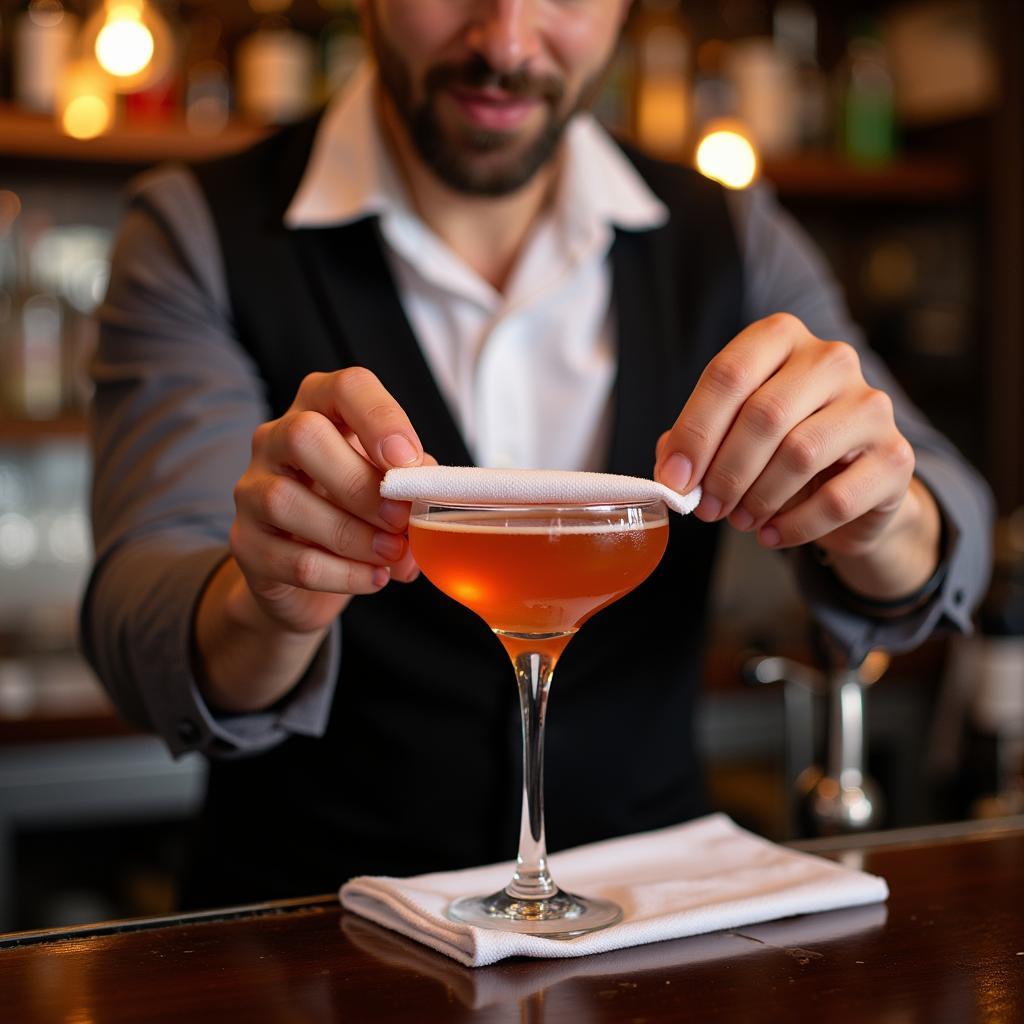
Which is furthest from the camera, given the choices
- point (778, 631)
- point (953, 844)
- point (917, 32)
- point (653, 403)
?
point (917, 32)

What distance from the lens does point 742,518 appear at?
984 mm

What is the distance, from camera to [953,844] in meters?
1.11

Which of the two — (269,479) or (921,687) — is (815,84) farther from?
(269,479)

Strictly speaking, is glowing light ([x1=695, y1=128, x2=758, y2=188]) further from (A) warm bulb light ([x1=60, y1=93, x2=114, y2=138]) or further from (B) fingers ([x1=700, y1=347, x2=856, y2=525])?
(B) fingers ([x1=700, y1=347, x2=856, y2=525])

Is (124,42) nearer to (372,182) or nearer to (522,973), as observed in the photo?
(372,182)

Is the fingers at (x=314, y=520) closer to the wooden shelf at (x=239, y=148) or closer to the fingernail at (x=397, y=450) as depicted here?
the fingernail at (x=397, y=450)

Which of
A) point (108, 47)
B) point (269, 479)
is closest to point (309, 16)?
point (108, 47)

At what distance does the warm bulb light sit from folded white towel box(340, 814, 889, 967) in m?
2.00

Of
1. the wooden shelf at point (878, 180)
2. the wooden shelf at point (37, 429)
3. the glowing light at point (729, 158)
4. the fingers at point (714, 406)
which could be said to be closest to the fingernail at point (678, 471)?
the fingers at point (714, 406)

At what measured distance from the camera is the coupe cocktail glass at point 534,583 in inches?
32.8

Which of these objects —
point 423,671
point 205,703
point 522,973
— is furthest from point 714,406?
point 423,671

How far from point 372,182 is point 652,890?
2.85ft

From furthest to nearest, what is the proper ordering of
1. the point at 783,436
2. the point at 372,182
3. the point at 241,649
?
the point at 372,182, the point at 241,649, the point at 783,436

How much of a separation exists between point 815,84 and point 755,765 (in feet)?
5.05
